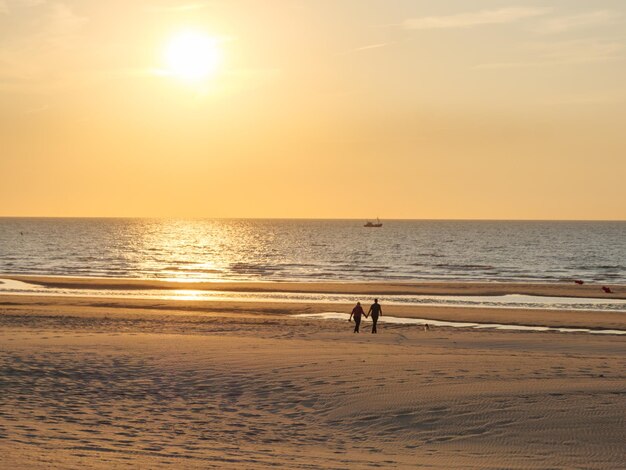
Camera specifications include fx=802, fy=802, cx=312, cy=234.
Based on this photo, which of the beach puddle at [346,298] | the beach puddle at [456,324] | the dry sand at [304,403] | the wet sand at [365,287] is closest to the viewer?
the dry sand at [304,403]

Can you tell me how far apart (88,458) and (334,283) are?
53387 millimetres

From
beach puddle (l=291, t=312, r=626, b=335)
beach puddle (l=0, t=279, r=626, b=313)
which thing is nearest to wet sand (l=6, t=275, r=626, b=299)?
beach puddle (l=0, t=279, r=626, b=313)

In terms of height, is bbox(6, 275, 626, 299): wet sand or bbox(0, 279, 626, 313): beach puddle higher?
bbox(6, 275, 626, 299): wet sand

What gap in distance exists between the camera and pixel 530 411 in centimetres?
1598

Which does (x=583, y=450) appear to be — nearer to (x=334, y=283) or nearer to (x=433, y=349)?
(x=433, y=349)

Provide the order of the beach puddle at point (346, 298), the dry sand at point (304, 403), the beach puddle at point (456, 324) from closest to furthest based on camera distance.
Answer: the dry sand at point (304, 403), the beach puddle at point (456, 324), the beach puddle at point (346, 298)

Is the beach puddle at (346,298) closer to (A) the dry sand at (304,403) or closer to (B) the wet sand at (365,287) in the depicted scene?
(B) the wet sand at (365,287)

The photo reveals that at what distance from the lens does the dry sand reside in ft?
42.8

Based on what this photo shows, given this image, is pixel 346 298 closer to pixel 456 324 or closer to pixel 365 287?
pixel 365 287

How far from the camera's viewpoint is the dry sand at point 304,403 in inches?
513

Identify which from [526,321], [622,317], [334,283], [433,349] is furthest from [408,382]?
[334,283]

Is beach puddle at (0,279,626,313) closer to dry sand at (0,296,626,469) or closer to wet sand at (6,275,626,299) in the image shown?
wet sand at (6,275,626,299)

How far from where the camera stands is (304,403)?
16.9 metres

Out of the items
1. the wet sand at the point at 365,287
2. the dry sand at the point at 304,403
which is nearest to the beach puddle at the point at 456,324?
the dry sand at the point at 304,403
